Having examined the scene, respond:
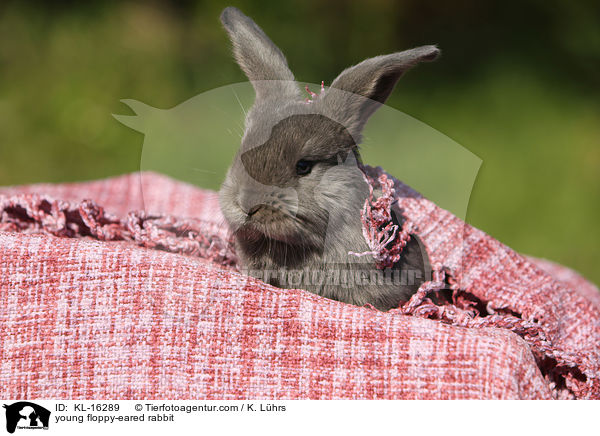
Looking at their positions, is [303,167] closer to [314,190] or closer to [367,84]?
[314,190]

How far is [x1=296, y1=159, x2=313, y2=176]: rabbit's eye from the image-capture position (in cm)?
94

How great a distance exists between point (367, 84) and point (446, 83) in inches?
47.8

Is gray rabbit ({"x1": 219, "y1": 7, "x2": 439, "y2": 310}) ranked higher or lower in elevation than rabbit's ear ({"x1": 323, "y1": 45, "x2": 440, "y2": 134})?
lower

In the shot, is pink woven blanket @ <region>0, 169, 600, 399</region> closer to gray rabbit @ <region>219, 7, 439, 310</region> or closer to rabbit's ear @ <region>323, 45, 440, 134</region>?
gray rabbit @ <region>219, 7, 439, 310</region>

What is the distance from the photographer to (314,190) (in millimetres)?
938

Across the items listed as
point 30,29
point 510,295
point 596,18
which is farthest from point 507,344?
point 30,29

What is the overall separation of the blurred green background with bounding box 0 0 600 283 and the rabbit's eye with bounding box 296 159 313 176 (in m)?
Result: 1.08

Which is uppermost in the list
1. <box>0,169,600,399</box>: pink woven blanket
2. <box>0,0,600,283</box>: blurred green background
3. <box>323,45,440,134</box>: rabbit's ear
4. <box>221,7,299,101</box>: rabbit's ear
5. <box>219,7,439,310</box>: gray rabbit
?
<box>0,0,600,283</box>: blurred green background

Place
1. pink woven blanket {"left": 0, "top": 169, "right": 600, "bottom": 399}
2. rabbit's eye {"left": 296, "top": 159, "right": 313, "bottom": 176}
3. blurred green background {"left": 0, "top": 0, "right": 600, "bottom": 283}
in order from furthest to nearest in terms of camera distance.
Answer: blurred green background {"left": 0, "top": 0, "right": 600, "bottom": 283}, rabbit's eye {"left": 296, "top": 159, "right": 313, "bottom": 176}, pink woven blanket {"left": 0, "top": 169, "right": 600, "bottom": 399}

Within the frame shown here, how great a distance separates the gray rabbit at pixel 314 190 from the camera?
0.92 m

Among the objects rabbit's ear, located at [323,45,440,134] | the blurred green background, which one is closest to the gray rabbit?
rabbit's ear, located at [323,45,440,134]

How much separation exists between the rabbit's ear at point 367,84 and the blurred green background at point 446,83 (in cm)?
103

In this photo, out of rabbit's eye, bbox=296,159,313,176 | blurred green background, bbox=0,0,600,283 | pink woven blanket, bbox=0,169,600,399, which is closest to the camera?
pink woven blanket, bbox=0,169,600,399

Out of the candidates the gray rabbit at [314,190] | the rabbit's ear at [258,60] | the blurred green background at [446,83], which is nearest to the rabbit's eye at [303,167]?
the gray rabbit at [314,190]
